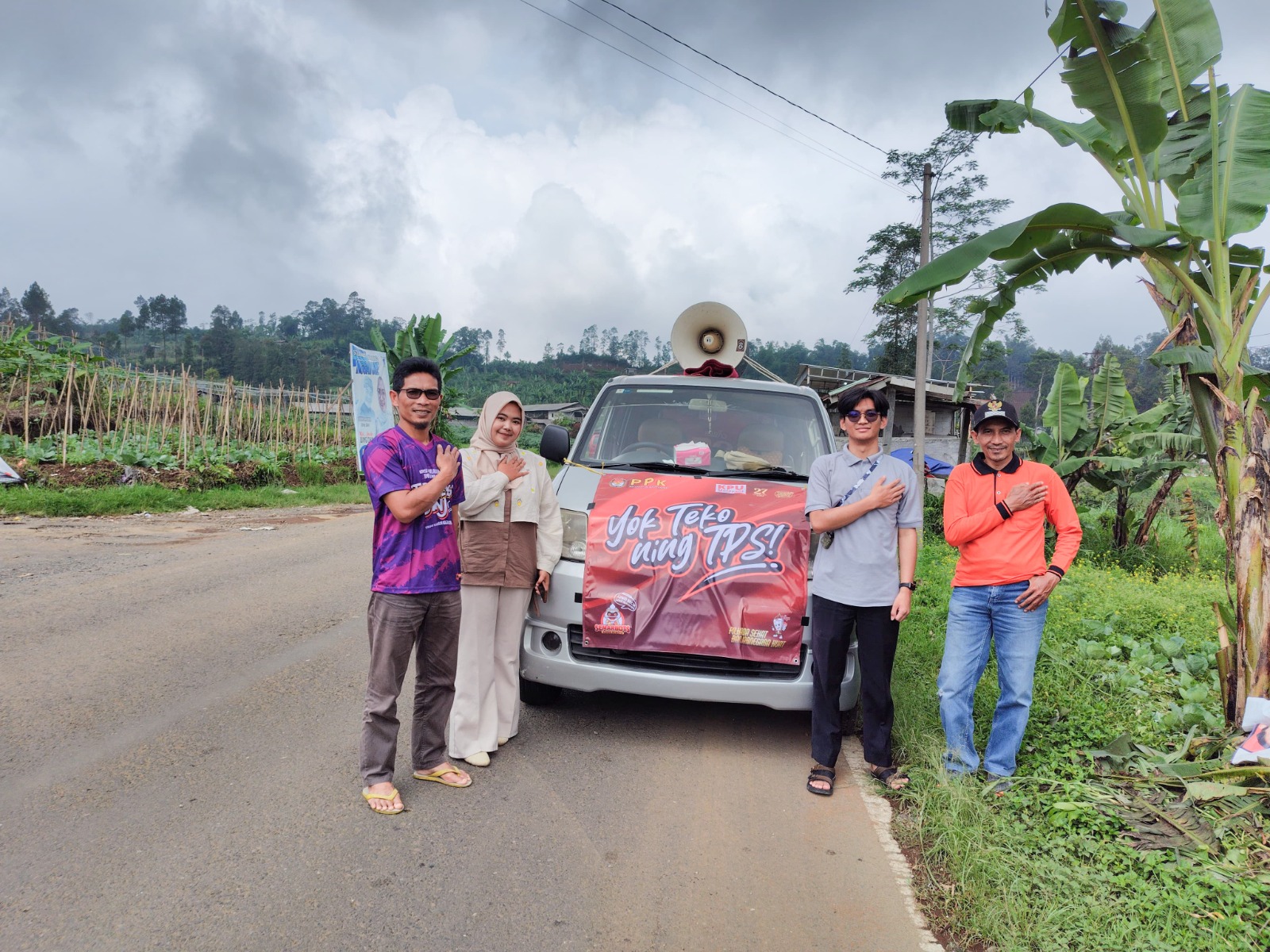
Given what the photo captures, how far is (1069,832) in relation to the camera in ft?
10.4

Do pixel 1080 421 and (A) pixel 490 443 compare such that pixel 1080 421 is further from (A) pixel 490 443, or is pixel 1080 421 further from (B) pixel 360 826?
(B) pixel 360 826

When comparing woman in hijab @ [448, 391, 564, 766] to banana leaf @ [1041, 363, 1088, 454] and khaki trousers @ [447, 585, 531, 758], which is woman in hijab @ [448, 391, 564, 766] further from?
banana leaf @ [1041, 363, 1088, 454]

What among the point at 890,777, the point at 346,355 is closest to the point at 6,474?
the point at 890,777

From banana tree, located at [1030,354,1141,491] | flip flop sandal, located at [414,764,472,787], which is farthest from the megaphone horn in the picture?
banana tree, located at [1030,354,1141,491]

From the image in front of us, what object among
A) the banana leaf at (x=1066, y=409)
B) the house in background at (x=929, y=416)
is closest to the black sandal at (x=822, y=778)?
the banana leaf at (x=1066, y=409)

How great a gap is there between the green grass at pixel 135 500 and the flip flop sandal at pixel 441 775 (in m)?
11.0

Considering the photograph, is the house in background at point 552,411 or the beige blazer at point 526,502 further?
the house in background at point 552,411

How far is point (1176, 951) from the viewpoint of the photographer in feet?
7.96

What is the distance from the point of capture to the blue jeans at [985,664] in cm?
358

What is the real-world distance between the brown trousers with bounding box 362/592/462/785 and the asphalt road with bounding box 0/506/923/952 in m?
0.22

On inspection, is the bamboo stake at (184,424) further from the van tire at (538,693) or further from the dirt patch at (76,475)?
the van tire at (538,693)

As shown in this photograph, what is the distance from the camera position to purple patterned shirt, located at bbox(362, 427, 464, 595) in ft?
10.8

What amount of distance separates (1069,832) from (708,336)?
432 cm

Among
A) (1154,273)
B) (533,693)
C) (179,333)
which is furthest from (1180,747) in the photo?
(179,333)
